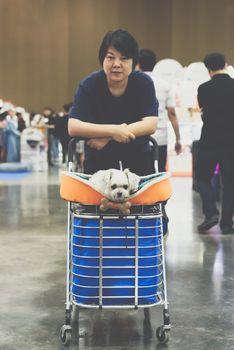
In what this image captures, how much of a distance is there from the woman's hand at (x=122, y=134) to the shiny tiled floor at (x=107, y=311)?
824 mm

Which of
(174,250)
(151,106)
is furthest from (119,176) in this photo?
(174,250)

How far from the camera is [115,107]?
2.83m

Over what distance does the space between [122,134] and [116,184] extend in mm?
264

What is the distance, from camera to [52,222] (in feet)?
20.0

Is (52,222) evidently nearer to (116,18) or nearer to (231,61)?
(231,61)

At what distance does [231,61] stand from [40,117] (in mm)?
4922

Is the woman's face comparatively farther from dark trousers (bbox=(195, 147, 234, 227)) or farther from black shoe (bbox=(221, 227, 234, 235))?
black shoe (bbox=(221, 227, 234, 235))

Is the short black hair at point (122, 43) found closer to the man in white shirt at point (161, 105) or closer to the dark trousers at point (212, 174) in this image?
the man in white shirt at point (161, 105)

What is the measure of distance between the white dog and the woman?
0.75 ft

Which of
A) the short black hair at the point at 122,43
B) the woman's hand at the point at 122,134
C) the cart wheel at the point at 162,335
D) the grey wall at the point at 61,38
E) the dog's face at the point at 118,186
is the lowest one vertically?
the cart wheel at the point at 162,335

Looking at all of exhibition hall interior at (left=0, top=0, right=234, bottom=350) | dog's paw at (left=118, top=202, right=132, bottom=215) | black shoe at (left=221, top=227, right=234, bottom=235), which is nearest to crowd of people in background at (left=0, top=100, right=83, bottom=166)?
exhibition hall interior at (left=0, top=0, right=234, bottom=350)

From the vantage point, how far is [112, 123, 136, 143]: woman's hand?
2.67 meters

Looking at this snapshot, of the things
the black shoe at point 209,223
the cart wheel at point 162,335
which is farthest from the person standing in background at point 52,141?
the cart wheel at point 162,335

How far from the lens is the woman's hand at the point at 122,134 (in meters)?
2.67
